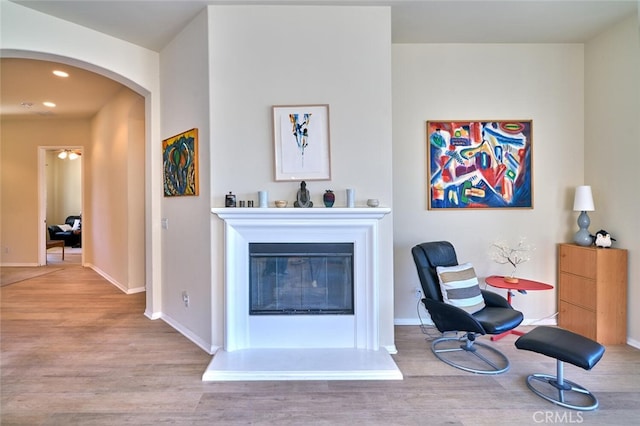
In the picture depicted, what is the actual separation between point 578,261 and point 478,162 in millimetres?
1365

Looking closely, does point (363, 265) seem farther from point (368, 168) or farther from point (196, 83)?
point (196, 83)

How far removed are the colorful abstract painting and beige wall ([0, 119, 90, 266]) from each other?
7040mm

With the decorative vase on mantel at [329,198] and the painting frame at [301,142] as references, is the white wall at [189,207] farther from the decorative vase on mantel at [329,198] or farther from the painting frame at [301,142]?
the decorative vase on mantel at [329,198]

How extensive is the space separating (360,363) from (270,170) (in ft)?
5.79

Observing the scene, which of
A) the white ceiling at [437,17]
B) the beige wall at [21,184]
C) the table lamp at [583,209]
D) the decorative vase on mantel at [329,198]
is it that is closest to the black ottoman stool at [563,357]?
the table lamp at [583,209]

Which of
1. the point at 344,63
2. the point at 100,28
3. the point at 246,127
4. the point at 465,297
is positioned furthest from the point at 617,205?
the point at 100,28

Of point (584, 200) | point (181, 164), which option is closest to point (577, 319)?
point (584, 200)

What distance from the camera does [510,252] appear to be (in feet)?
10.9

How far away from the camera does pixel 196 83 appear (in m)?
2.95

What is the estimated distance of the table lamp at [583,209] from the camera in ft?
10.0

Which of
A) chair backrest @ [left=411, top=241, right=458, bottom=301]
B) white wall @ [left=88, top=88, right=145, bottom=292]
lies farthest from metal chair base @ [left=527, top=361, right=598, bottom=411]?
white wall @ [left=88, top=88, right=145, bottom=292]

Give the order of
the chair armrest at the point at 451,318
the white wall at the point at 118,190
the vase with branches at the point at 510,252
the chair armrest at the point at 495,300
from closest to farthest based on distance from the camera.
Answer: the chair armrest at the point at 451,318, the chair armrest at the point at 495,300, the vase with branches at the point at 510,252, the white wall at the point at 118,190

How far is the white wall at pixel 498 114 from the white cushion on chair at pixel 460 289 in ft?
2.27

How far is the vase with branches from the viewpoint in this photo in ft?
10.8
